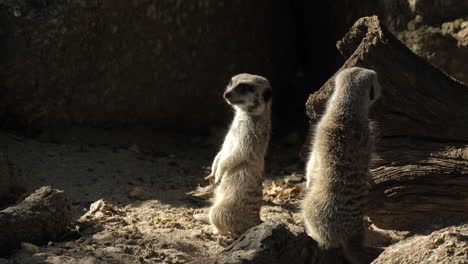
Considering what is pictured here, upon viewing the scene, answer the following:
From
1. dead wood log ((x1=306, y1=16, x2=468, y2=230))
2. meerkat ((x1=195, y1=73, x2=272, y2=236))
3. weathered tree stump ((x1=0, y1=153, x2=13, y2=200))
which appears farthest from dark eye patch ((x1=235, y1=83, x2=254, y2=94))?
weathered tree stump ((x1=0, y1=153, x2=13, y2=200))

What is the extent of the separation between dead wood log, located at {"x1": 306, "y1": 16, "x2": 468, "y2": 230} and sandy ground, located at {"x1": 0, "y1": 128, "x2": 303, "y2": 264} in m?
0.76

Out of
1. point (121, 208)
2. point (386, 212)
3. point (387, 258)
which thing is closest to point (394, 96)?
point (386, 212)

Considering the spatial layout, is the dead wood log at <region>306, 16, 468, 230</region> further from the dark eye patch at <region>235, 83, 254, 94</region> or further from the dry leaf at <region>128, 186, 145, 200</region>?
the dry leaf at <region>128, 186, 145, 200</region>

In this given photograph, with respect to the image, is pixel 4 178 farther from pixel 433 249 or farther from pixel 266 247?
pixel 433 249

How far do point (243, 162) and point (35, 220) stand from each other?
3.90ft

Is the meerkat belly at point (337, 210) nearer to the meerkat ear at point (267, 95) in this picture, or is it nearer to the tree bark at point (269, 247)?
the tree bark at point (269, 247)

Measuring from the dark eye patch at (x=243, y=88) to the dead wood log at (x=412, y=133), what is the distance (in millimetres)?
416

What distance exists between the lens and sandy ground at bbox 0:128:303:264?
3.24 meters

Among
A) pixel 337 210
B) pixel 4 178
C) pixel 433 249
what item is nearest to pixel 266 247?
pixel 337 210

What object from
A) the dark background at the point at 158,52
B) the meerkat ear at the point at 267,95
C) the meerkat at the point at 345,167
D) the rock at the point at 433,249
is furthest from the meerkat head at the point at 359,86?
the dark background at the point at 158,52

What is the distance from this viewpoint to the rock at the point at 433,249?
114 inches

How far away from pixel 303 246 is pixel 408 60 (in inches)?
46.5

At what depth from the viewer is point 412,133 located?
135 inches

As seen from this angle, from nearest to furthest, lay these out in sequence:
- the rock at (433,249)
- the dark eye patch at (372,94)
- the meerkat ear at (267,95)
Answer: the rock at (433,249)
the dark eye patch at (372,94)
the meerkat ear at (267,95)
